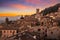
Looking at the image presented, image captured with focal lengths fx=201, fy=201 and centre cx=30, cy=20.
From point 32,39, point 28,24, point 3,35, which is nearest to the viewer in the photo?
point 32,39

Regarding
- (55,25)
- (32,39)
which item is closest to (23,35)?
(32,39)

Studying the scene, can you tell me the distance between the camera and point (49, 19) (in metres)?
5.76

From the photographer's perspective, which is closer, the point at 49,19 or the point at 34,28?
the point at 34,28

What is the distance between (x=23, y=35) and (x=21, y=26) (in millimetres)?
607

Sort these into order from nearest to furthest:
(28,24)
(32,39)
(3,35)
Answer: (32,39), (3,35), (28,24)

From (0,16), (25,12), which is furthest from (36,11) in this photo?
(0,16)

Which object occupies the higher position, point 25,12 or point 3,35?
point 25,12

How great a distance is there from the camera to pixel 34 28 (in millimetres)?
5332

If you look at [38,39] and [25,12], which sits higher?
[25,12]

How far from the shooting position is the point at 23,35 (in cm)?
479

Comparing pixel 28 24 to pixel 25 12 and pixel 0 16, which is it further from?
pixel 0 16

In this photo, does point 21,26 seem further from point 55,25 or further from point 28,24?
point 55,25

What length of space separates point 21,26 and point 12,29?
254 mm

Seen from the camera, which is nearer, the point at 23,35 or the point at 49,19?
the point at 23,35
